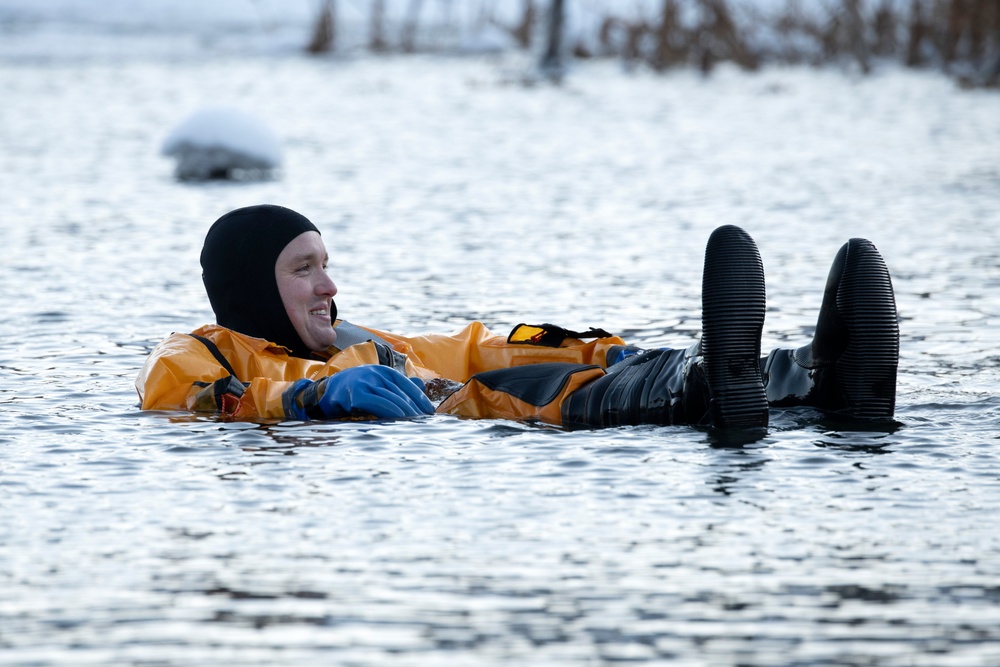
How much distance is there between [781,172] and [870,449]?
11135 mm

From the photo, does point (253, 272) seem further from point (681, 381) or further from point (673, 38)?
point (673, 38)

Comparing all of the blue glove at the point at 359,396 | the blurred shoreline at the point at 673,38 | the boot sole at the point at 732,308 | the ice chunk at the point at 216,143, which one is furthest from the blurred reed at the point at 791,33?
the boot sole at the point at 732,308

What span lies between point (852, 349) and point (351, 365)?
6.33 ft

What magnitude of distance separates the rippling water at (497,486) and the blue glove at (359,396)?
85 mm

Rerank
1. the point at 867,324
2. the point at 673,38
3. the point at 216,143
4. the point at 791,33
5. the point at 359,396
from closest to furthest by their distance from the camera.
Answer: the point at 867,324 < the point at 359,396 < the point at 216,143 < the point at 673,38 < the point at 791,33

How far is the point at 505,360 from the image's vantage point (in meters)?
6.47

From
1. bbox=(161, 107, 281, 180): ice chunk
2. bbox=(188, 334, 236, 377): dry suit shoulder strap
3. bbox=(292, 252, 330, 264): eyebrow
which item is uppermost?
bbox=(161, 107, 281, 180): ice chunk

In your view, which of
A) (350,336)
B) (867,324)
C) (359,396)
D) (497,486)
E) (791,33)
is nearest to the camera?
(497,486)

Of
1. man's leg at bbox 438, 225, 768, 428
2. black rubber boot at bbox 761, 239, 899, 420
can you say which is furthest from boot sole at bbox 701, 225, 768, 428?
black rubber boot at bbox 761, 239, 899, 420

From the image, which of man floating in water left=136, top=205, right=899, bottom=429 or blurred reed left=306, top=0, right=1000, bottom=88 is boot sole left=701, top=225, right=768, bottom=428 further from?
blurred reed left=306, top=0, right=1000, bottom=88

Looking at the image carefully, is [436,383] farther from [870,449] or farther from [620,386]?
[870,449]

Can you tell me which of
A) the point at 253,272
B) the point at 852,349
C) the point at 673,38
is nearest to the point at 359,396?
the point at 253,272

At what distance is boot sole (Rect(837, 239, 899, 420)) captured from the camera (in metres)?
5.24

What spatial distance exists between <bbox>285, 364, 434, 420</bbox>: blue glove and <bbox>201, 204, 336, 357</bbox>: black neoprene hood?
0.50 meters
